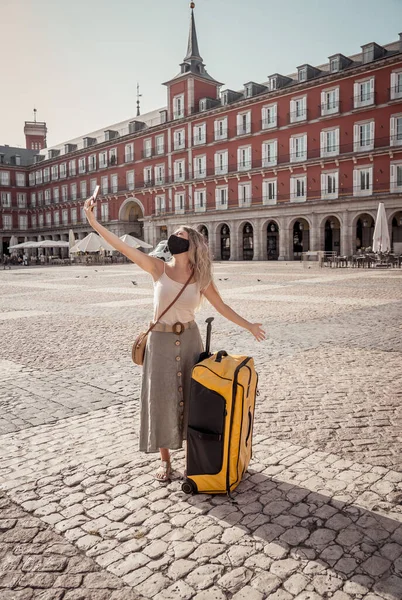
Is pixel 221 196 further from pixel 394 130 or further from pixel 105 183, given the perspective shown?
pixel 105 183

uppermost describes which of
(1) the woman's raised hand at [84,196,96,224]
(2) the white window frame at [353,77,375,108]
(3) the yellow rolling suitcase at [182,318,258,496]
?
(2) the white window frame at [353,77,375,108]

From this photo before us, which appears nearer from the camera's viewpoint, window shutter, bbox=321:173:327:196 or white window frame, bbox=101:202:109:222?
window shutter, bbox=321:173:327:196

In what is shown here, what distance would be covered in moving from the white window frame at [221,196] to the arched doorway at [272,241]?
420 cm

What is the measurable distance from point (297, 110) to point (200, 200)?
11867mm

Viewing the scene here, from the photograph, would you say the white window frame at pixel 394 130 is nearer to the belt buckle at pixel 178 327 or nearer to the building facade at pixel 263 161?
the building facade at pixel 263 161

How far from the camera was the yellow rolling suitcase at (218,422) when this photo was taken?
2904 mm

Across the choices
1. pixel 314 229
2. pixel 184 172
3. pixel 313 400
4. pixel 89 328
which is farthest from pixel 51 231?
pixel 313 400

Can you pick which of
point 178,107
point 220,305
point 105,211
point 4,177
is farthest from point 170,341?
point 4,177

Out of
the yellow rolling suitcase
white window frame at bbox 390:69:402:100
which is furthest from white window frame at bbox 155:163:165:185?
the yellow rolling suitcase

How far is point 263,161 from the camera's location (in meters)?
41.0

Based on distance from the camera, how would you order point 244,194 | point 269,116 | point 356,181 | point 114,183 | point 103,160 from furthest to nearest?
point 103,160, point 114,183, point 244,194, point 269,116, point 356,181

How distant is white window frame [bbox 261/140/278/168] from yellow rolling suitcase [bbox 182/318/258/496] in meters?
39.1

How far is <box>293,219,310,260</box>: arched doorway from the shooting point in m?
41.6

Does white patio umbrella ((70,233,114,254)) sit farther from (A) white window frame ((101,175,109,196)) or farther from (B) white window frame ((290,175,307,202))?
(A) white window frame ((101,175,109,196))
